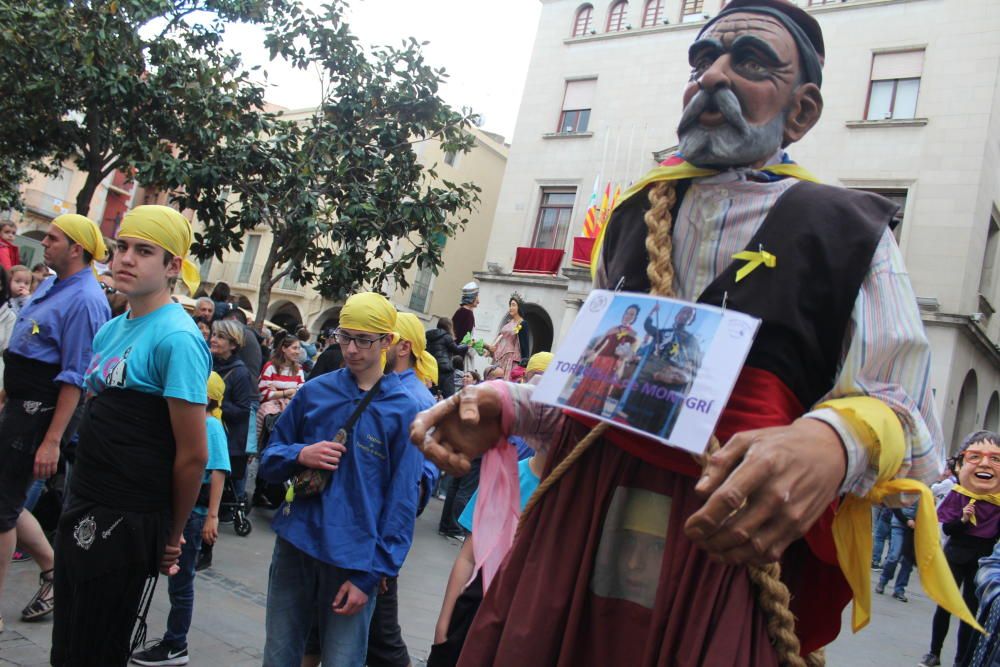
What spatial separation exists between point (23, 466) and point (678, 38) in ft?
66.4

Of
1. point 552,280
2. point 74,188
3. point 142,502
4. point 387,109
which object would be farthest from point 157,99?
point 74,188

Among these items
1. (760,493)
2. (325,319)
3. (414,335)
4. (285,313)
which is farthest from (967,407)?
(285,313)

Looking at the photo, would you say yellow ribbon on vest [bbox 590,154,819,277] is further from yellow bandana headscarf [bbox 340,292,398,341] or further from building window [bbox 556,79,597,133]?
building window [bbox 556,79,597,133]

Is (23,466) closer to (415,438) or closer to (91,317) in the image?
(91,317)

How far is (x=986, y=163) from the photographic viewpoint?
16.4 metres

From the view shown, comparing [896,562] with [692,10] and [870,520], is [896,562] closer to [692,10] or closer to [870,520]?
[870,520]

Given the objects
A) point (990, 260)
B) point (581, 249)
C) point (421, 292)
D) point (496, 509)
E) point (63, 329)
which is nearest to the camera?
point (496, 509)

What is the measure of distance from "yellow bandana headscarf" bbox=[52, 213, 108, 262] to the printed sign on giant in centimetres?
334

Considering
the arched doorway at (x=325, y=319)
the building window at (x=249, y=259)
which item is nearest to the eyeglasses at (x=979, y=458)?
the arched doorway at (x=325, y=319)

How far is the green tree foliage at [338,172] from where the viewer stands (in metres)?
9.26

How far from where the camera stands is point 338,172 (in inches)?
366

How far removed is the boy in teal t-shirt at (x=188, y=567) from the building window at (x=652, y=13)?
2023cm

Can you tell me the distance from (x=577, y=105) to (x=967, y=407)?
12.8 meters

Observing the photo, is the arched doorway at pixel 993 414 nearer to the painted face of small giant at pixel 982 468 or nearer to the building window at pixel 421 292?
the painted face of small giant at pixel 982 468
